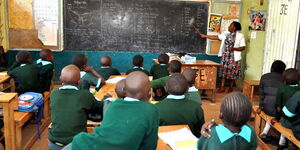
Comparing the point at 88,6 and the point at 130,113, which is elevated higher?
the point at 88,6

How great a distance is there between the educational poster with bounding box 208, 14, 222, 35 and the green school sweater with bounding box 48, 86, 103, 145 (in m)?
4.66

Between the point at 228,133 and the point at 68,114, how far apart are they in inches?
49.5

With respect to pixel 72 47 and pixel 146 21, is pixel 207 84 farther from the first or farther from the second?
pixel 72 47

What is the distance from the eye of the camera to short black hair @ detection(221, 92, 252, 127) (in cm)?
150

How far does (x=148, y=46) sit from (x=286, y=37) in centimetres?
277

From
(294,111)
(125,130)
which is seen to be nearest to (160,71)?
(294,111)

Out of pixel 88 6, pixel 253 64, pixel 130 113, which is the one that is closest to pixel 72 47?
pixel 88 6

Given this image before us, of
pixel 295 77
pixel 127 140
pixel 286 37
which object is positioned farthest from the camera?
pixel 286 37

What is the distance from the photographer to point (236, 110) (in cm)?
150

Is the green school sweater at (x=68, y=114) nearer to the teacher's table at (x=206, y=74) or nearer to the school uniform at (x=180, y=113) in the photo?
the school uniform at (x=180, y=113)

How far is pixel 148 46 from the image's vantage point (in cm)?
639

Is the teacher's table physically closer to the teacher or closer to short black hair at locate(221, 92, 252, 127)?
the teacher

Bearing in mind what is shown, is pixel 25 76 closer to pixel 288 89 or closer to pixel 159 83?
pixel 159 83

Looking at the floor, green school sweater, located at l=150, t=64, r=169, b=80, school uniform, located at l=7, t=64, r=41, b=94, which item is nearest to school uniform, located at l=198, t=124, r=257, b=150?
the floor
